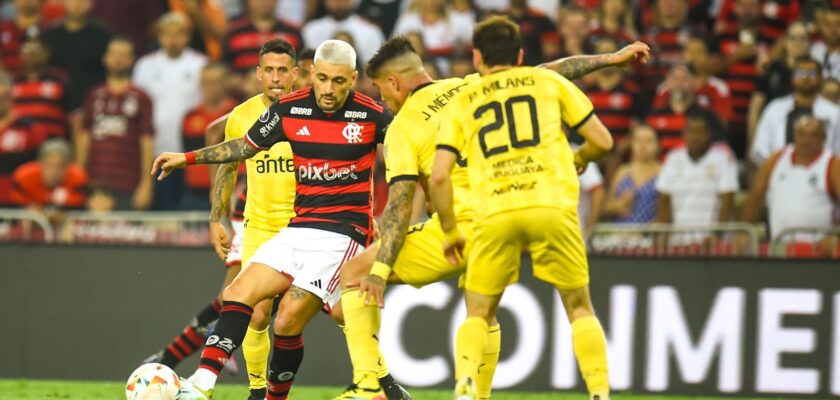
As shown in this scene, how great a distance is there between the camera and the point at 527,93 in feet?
24.3

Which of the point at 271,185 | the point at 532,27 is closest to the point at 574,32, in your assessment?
the point at 532,27

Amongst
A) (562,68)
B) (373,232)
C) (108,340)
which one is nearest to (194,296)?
(108,340)

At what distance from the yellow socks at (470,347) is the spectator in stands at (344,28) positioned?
25.0ft

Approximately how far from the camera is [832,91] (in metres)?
13.3

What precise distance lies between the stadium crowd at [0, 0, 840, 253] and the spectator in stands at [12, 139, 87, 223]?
0.01m

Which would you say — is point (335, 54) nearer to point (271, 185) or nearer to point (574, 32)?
point (271, 185)

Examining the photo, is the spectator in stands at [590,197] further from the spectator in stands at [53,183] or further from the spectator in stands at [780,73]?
the spectator in stands at [53,183]

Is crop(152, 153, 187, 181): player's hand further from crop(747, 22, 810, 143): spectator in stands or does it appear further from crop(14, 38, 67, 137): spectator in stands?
crop(747, 22, 810, 143): spectator in stands

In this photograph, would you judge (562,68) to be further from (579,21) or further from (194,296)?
(579,21)

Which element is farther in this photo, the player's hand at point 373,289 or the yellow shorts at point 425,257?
the yellow shorts at point 425,257

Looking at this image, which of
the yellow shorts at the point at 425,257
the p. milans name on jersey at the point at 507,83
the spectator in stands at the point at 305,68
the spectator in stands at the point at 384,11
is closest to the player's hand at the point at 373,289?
the yellow shorts at the point at 425,257

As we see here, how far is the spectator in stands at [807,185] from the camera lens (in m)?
12.5

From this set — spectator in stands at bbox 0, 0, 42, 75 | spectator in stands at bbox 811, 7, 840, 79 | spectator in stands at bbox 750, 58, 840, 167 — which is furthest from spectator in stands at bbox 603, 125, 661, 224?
spectator in stands at bbox 0, 0, 42, 75

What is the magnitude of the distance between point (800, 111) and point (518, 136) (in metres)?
6.55
